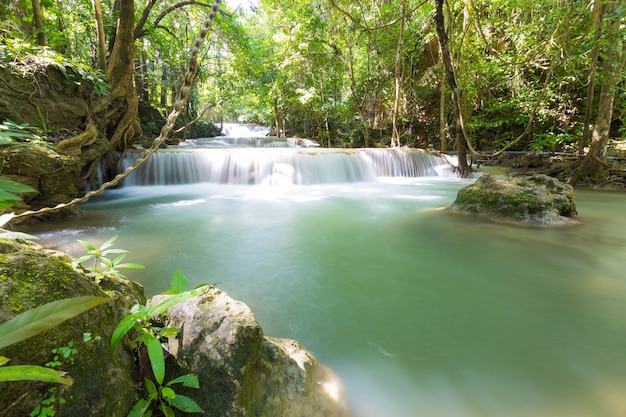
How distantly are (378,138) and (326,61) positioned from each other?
15.5ft

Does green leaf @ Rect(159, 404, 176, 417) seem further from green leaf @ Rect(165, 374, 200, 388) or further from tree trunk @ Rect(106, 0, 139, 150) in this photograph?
tree trunk @ Rect(106, 0, 139, 150)

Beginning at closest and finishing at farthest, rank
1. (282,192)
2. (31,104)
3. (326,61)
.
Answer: (31,104) < (282,192) < (326,61)

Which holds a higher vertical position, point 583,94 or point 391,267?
point 583,94

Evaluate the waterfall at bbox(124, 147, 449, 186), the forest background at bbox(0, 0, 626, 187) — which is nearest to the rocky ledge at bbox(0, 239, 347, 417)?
the forest background at bbox(0, 0, 626, 187)

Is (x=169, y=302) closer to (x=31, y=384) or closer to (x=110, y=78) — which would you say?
(x=31, y=384)

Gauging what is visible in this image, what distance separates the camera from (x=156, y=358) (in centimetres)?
81

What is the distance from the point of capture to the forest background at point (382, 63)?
18.2 feet

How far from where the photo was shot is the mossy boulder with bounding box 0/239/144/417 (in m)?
0.67

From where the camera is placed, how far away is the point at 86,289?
949mm

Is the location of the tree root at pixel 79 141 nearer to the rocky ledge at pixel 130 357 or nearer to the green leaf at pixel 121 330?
the rocky ledge at pixel 130 357

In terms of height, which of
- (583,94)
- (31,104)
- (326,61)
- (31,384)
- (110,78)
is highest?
(326,61)

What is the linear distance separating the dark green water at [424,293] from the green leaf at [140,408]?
92cm

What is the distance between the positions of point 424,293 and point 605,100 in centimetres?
817

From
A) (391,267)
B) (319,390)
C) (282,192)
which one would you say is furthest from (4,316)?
(282,192)
